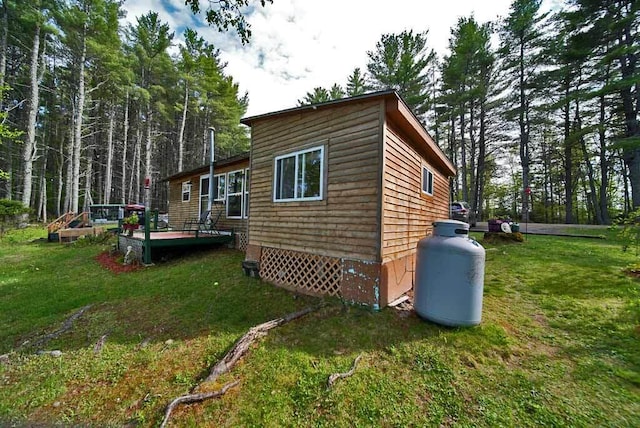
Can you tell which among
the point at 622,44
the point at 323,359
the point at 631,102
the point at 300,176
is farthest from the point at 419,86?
the point at 323,359

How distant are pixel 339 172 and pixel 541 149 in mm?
26290

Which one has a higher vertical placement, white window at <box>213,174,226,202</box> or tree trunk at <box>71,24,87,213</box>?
tree trunk at <box>71,24,87,213</box>

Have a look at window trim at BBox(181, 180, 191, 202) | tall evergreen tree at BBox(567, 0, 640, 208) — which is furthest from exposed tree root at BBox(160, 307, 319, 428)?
tall evergreen tree at BBox(567, 0, 640, 208)

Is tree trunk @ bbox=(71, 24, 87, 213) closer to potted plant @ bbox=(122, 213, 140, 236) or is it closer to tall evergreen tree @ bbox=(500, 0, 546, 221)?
potted plant @ bbox=(122, 213, 140, 236)

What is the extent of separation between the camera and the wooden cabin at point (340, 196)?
409 centimetres

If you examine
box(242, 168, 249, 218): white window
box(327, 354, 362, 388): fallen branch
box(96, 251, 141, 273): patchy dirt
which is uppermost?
box(242, 168, 249, 218): white window

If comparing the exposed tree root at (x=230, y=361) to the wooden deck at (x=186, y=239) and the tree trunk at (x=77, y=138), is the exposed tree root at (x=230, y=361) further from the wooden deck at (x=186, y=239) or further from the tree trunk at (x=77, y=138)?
the tree trunk at (x=77, y=138)

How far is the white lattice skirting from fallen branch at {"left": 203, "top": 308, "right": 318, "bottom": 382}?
696 mm

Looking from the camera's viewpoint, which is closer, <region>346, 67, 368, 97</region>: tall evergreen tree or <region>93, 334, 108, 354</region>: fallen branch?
<region>93, 334, 108, 354</region>: fallen branch

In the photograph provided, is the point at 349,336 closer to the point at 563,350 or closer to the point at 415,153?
the point at 563,350

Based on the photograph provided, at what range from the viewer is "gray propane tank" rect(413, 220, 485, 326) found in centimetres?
345

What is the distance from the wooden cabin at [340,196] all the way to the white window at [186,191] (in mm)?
6936

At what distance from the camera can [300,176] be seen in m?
5.14

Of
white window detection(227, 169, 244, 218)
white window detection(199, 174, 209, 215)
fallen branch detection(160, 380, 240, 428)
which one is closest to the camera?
fallen branch detection(160, 380, 240, 428)
